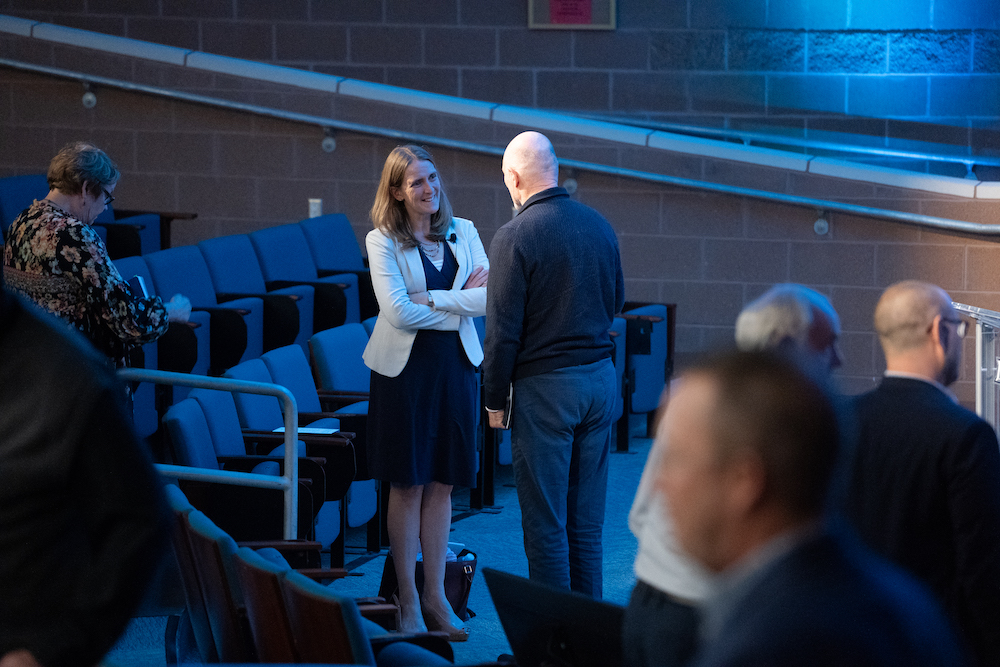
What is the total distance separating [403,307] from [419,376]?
204 millimetres

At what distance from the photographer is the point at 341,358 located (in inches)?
175

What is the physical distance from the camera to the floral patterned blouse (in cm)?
321

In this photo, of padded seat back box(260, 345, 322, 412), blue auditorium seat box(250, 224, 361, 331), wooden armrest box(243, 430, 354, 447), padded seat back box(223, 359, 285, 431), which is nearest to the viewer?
wooden armrest box(243, 430, 354, 447)

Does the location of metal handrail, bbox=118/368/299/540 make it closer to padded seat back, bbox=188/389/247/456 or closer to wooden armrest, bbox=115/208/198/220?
padded seat back, bbox=188/389/247/456

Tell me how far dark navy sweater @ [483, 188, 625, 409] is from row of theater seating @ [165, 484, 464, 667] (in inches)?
29.2

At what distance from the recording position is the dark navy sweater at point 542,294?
10.3 ft

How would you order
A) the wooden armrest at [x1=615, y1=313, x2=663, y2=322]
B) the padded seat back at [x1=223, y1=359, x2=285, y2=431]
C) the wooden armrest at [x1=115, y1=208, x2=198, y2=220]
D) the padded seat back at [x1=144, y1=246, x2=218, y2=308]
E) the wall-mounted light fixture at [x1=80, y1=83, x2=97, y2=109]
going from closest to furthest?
the padded seat back at [x1=223, y1=359, x2=285, y2=431] < the padded seat back at [x1=144, y1=246, x2=218, y2=308] < the wooden armrest at [x1=615, y1=313, x2=663, y2=322] < the wooden armrest at [x1=115, y1=208, x2=198, y2=220] < the wall-mounted light fixture at [x1=80, y1=83, x2=97, y2=109]

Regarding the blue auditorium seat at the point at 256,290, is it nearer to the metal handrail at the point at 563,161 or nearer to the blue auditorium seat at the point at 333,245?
the blue auditorium seat at the point at 333,245

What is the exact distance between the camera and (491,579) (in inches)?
75.3

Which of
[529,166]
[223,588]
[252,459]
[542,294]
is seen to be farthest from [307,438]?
[223,588]

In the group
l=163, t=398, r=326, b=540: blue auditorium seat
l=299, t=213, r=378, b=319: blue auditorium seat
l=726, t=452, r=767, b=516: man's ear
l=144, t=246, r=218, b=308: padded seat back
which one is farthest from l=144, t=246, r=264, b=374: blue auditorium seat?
l=726, t=452, r=767, b=516: man's ear

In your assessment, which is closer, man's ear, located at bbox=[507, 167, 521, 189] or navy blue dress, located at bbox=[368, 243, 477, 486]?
man's ear, located at bbox=[507, 167, 521, 189]

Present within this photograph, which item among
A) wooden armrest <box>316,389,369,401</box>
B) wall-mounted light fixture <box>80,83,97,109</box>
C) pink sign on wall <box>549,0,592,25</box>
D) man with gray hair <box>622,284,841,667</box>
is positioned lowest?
wooden armrest <box>316,389,369,401</box>

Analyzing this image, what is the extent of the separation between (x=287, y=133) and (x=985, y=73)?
407cm
